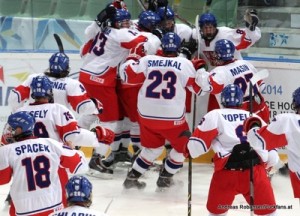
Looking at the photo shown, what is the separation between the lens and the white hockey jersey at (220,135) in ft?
19.1

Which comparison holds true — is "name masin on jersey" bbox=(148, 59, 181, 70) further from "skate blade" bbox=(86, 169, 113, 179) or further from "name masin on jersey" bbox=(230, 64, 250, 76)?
"skate blade" bbox=(86, 169, 113, 179)

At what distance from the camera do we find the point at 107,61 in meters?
7.98

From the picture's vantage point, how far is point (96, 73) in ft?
26.2

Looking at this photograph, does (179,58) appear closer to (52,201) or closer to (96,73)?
(96,73)

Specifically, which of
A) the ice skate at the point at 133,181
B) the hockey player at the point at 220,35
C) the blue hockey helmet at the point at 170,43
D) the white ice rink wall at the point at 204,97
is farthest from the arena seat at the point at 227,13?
the ice skate at the point at 133,181

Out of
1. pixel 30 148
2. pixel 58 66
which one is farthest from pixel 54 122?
pixel 58 66

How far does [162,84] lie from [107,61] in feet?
3.03

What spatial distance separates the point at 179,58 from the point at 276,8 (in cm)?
187

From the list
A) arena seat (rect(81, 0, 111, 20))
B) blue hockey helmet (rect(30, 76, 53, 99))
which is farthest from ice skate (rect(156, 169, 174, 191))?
arena seat (rect(81, 0, 111, 20))

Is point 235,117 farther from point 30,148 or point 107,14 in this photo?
point 107,14

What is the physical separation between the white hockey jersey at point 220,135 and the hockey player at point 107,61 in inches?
84.8

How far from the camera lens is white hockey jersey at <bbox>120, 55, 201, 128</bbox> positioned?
283 inches

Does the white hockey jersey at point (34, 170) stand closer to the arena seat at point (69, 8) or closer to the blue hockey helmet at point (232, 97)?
the blue hockey helmet at point (232, 97)

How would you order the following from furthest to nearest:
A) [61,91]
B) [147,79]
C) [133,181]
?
1. [133,181]
2. [147,79]
3. [61,91]
